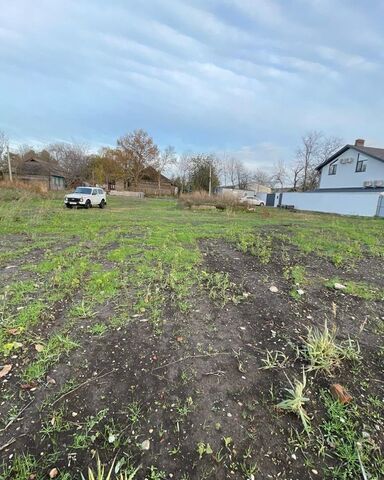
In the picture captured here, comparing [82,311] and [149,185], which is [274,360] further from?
[149,185]

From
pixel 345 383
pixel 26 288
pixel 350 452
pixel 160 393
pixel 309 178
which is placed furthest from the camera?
pixel 309 178

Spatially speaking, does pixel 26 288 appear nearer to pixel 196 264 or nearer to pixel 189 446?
pixel 196 264

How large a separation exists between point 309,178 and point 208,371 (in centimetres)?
4705

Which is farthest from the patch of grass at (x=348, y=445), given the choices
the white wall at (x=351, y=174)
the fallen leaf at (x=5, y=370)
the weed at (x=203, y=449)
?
the white wall at (x=351, y=174)

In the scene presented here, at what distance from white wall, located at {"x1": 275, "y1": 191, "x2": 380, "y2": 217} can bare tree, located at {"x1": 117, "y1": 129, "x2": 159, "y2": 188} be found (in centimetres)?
2839

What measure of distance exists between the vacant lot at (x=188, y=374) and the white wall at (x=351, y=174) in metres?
23.6

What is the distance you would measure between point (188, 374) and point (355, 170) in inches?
1141

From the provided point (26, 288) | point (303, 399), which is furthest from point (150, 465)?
point (26, 288)

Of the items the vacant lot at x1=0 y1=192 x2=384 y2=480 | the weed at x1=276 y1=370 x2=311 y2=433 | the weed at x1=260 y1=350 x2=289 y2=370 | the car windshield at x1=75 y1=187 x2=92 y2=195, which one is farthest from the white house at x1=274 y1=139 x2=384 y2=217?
the weed at x1=276 y1=370 x2=311 y2=433

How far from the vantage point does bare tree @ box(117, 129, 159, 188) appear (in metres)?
45.8

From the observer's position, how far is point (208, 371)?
2.27m

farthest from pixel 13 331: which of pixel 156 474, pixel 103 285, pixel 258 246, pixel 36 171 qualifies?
pixel 36 171

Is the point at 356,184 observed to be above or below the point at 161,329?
above

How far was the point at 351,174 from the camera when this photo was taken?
84.1 ft
